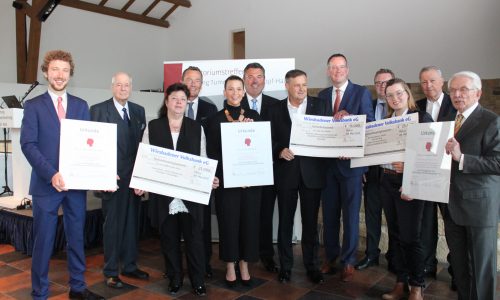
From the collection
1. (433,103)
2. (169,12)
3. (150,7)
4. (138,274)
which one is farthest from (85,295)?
(169,12)

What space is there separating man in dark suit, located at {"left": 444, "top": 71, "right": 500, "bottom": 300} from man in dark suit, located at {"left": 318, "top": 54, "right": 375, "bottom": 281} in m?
0.87

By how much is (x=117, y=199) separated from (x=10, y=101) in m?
3.04

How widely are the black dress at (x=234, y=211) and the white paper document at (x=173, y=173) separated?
0.64 ft

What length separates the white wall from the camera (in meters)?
6.96

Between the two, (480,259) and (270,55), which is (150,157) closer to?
(480,259)

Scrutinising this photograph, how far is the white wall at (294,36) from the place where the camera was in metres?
6.96

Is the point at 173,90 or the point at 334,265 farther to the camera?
the point at 334,265

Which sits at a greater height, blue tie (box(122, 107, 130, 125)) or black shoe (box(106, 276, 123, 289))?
blue tie (box(122, 107, 130, 125))

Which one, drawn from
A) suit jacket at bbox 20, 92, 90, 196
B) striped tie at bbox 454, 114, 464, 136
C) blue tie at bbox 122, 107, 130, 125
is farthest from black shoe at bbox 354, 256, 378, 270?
suit jacket at bbox 20, 92, 90, 196

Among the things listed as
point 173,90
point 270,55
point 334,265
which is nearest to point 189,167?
point 173,90

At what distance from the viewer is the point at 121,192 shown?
295 centimetres

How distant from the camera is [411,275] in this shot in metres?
2.50

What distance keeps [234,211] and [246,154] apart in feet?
1.32

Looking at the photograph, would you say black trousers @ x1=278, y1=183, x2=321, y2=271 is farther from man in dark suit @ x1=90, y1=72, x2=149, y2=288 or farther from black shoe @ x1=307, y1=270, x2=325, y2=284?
man in dark suit @ x1=90, y1=72, x2=149, y2=288
